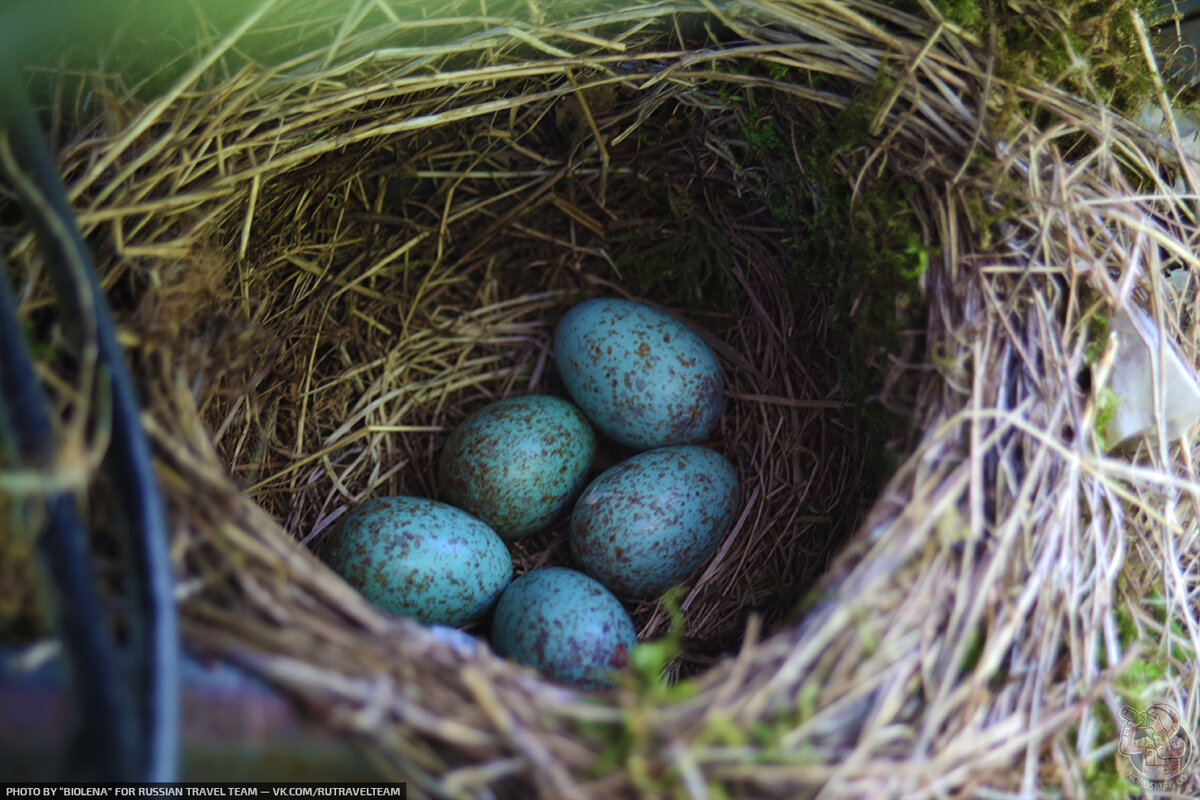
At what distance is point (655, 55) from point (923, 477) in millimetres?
934

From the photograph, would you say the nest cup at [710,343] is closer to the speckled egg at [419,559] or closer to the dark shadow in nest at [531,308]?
the dark shadow in nest at [531,308]

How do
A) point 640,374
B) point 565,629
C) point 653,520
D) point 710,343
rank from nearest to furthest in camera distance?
point 565,629 < point 653,520 < point 640,374 < point 710,343

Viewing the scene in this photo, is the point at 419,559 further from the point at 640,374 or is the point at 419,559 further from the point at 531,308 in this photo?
the point at 531,308

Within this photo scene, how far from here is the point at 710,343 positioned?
75.7 inches

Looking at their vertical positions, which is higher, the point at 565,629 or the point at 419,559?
the point at 419,559

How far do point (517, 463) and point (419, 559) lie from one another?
0.30 metres

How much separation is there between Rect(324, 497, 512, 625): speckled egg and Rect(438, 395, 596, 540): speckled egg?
3.8 inches

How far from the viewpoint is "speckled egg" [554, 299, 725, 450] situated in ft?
5.64

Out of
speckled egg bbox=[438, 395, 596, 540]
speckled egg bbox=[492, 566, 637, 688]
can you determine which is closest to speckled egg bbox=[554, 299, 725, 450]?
speckled egg bbox=[438, 395, 596, 540]

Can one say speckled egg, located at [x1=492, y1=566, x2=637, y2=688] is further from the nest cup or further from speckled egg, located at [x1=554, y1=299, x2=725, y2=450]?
speckled egg, located at [x1=554, y1=299, x2=725, y2=450]

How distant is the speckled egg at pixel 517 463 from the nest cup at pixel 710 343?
131 mm

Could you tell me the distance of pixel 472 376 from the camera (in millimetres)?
1943

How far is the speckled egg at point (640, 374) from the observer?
1.72 m

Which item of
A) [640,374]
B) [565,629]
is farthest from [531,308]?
[565,629]
